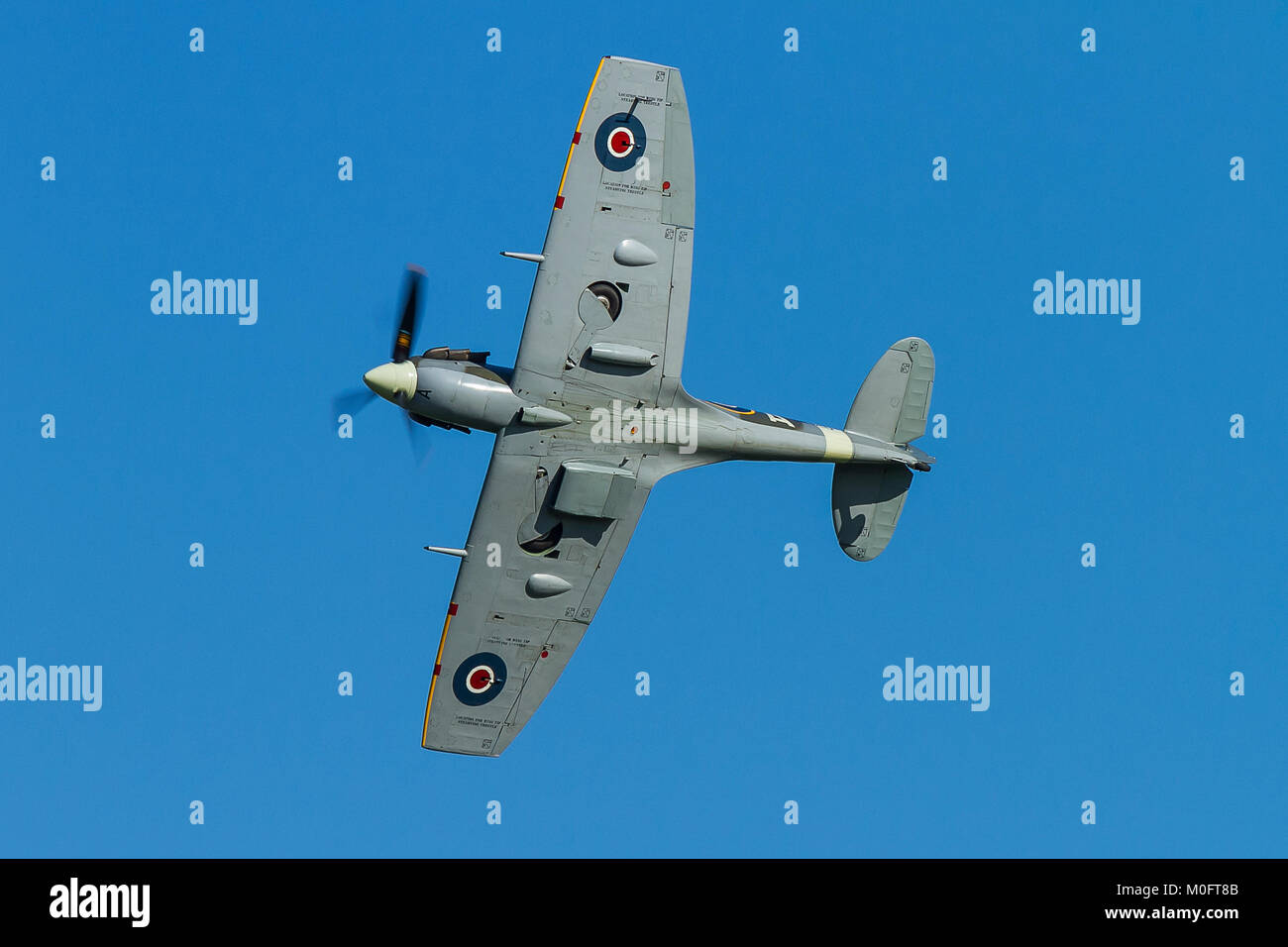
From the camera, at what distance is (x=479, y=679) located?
2541 cm

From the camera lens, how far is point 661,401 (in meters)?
24.2

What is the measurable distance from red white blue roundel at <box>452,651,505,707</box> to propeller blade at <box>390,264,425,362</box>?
5.80 metres

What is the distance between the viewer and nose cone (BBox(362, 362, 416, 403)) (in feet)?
75.6

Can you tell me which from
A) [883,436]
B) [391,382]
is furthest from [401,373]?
[883,436]

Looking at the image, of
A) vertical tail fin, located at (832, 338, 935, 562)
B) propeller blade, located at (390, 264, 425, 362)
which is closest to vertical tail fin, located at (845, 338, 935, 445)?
vertical tail fin, located at (832, 338, 935, 562)

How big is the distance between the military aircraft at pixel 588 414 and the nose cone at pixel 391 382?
2cm

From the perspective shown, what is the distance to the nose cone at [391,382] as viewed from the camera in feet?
75.6

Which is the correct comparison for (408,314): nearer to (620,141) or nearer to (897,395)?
(620,141)

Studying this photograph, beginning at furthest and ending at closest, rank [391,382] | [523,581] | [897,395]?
[897,395] → [523,581] → [391,382]

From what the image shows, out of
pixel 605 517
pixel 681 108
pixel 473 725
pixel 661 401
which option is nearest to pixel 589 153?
pixel 681 108

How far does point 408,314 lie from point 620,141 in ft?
15.3

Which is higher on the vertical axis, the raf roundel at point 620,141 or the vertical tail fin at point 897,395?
the raf roundel at point 620,141

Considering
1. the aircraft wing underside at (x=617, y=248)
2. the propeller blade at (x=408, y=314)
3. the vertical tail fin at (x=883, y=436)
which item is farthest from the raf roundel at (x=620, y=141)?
the vertical tail fin at (x=883, y=436)

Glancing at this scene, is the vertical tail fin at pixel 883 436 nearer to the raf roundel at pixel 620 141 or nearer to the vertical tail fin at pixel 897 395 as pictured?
the vertical tail fin at pixel 897 395
